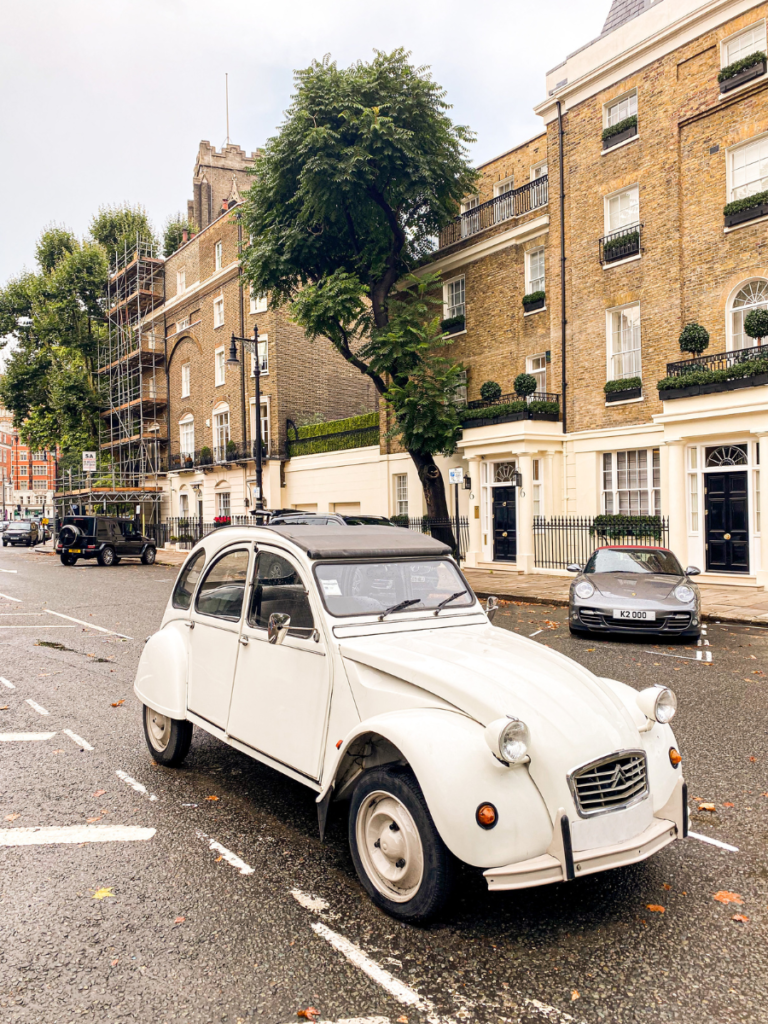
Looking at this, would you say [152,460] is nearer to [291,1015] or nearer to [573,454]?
[573,454]

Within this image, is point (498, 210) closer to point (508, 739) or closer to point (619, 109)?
point (619, 109)

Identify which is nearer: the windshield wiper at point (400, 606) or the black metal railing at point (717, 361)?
the windshield wiper at point (400, 606)

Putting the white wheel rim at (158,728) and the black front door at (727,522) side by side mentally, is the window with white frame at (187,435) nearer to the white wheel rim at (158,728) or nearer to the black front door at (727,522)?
the black front door at (727,522)

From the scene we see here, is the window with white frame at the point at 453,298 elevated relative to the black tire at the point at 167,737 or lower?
elevated

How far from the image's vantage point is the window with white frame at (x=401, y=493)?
2819 centimetres

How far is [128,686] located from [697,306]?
17045mm

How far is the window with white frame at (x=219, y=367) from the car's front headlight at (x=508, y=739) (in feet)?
124

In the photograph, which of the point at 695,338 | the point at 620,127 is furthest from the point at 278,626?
the point at 620,127

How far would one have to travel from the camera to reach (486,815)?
284 centimetres

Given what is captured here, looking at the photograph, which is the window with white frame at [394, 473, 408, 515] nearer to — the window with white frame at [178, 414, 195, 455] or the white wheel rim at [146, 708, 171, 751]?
the window with white frame at [178, 414, 195, 455]

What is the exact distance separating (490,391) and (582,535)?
5.73m

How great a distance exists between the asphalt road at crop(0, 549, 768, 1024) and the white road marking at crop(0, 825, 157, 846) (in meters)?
0.04

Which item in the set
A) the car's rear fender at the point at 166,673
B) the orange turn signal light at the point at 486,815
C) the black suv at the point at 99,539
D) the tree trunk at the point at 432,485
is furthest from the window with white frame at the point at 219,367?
the orange turn signal light at the point at 486,815

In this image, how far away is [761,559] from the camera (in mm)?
16359
